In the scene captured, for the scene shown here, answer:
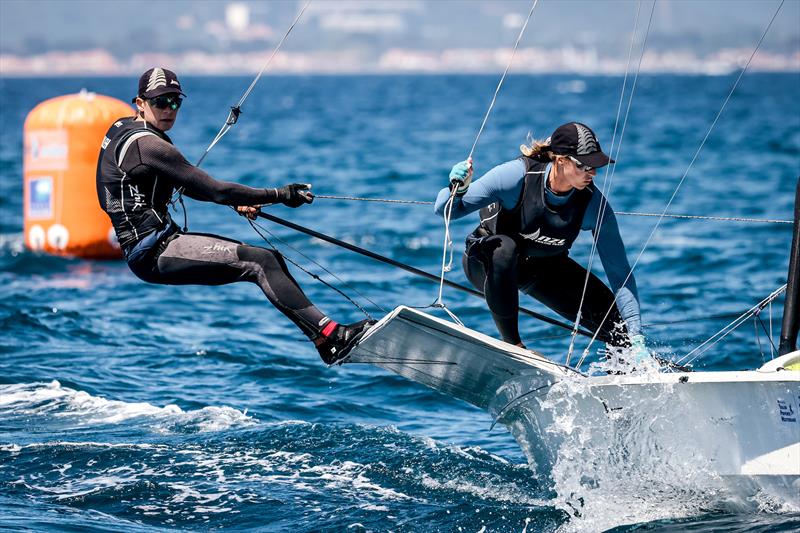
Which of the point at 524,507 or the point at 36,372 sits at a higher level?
the point at 36,372

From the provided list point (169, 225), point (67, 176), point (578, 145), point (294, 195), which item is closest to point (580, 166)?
point (578, 145)

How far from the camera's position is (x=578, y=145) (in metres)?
5.00

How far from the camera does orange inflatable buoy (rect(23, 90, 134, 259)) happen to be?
1191 cm

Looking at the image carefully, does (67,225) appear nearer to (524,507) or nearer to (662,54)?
(524,507)

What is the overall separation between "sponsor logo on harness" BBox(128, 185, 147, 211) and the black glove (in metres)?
0.66

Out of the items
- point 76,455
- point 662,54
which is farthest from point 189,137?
point 662,54

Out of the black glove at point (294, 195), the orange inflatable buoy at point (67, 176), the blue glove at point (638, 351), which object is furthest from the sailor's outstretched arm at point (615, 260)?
the orange inflatable buoy at point (67, 176)

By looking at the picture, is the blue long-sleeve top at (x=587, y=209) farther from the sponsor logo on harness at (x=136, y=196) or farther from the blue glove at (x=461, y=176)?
the sponsor logo on harness at (x=136, y=196)

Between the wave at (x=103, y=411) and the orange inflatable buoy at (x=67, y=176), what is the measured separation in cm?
491

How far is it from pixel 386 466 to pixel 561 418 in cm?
120

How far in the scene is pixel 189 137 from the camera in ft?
111

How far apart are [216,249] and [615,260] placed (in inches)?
75.4

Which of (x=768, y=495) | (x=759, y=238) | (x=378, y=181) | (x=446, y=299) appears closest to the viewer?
(x=768, y=495)

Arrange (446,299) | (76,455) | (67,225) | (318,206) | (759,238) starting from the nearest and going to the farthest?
(76,455) < (446,299) < (67,225) < (759,238) < (318,206)
